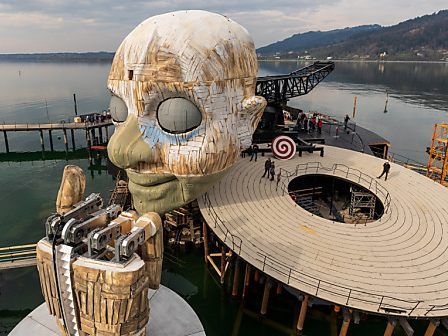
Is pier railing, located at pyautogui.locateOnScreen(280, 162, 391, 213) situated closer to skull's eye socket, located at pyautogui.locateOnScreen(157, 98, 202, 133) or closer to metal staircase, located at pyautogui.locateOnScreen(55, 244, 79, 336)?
skull's eye socket, located at pyautogui.locateOnScreen(157, 98, 202, 133)

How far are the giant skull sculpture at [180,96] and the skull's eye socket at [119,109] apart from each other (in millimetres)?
22

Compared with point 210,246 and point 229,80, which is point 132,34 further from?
point 210,246

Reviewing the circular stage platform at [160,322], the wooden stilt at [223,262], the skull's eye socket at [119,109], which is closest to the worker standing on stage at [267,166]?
the wooden stilt at [223,262]

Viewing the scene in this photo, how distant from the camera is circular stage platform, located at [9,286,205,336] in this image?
28.5 feet

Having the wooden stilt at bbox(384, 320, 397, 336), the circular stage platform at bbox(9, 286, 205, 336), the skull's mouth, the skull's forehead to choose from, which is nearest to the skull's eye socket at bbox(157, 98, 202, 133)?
the skull's forehead

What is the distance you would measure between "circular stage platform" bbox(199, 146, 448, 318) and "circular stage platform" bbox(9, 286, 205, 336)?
380 cm

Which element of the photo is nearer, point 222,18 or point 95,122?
point 222,18

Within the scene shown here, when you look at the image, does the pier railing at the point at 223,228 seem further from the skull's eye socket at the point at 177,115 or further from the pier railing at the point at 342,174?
the skull's eye socket at the point at 177,115

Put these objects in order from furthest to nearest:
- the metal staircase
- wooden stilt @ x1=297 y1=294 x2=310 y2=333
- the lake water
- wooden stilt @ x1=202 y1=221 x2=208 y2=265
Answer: wooden stilt @ x1=202 y1=221 x2=208 y2=265 → the lake water → wooden stilt @ x1=297 y1=294 x2=310 y2=333 → the metal staircase

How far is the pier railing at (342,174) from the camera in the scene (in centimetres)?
1872

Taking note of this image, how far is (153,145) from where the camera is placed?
1245cm

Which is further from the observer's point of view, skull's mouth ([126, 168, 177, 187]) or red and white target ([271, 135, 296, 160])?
red and white target ([271, 135, 296, 160])

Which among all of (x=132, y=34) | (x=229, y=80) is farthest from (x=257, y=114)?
(x=132, y=34)

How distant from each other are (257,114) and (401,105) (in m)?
73.9
